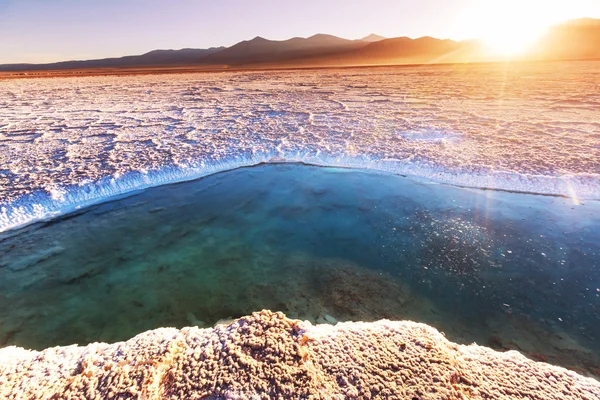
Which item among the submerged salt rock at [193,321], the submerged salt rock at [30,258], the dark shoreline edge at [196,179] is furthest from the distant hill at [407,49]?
the submerged salt rock at [193,321]

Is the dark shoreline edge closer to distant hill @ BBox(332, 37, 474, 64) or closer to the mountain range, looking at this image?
the mountain range

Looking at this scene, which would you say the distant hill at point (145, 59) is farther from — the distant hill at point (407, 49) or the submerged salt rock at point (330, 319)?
the submerged salt rock at point (330, 319)

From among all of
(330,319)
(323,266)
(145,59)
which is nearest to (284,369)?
(330,319)

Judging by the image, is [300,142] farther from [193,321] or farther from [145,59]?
[145,59]

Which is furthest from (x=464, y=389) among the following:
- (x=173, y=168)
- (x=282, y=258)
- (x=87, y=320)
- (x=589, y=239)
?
(x=173, y=168)

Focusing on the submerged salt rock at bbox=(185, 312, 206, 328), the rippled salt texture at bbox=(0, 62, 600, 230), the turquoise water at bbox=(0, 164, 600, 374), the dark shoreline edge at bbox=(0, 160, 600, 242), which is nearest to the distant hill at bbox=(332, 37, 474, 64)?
the rippled salt texture at bbox=(0, 62, 600, 230)
